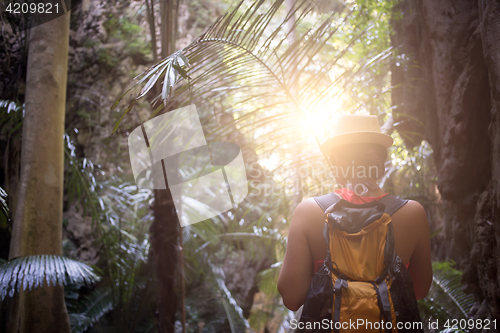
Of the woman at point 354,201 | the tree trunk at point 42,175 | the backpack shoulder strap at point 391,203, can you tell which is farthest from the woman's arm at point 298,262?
the tree trunk at point 42,175

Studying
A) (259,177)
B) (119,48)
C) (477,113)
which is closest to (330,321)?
(477,113)

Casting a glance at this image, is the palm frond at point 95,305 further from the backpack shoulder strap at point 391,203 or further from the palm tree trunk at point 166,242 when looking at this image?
the backpack shoulder strap at point 391,203

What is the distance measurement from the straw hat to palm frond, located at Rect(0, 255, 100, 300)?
1670 millimetres

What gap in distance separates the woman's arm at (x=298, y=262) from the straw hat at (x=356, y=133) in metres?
0.32

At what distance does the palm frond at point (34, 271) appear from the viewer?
5.77 feet

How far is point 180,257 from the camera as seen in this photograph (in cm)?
269

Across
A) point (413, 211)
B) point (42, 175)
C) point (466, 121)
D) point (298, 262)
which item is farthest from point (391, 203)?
point (42, 175)

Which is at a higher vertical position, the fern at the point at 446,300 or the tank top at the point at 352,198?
the tank top at the point at 352,198

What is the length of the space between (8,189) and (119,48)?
4.45 meters

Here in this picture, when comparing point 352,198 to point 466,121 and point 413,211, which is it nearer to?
point 413,211

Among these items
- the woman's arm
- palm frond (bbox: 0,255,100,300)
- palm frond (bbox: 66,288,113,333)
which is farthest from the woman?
palm frond (bbox: 66,288,113,333)

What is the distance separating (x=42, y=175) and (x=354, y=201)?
2.21 meters

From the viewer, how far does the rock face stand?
6.41 feet

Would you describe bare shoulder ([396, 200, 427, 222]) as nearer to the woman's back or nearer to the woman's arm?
the woman's back
